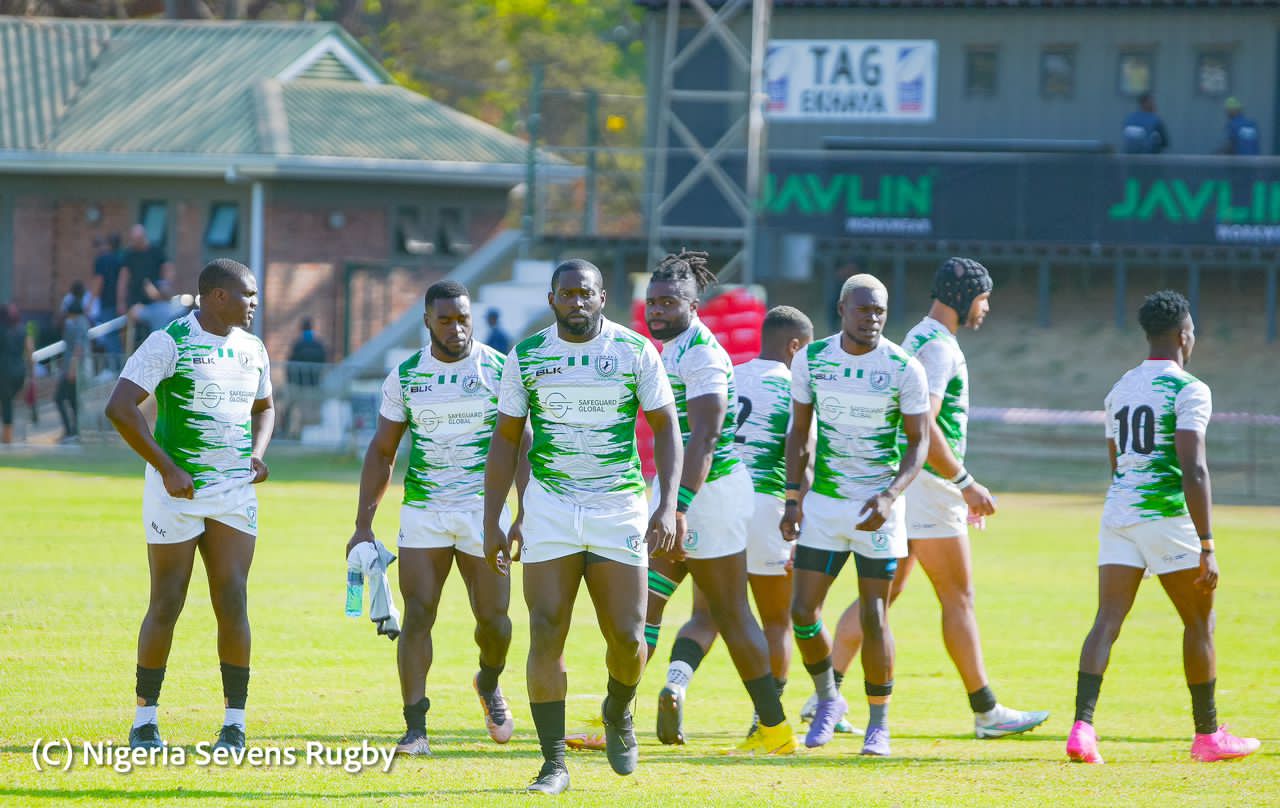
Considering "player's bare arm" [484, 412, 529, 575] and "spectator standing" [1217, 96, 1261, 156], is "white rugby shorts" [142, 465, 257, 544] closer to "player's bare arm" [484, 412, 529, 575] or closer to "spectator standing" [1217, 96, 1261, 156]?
"player's bare arm" [484, 412, 529, 575]

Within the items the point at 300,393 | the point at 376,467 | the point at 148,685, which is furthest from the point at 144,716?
the point at 300,393

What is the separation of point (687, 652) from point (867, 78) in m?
23.0

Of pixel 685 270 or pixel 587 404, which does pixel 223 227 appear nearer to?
pixel 685 270

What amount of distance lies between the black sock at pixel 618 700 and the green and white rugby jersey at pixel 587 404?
2.50 ft

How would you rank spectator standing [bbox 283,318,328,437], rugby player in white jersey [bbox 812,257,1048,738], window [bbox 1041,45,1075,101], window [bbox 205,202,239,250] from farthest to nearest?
1. window [bbox 205,202,239,250]
2. window [bbox 1041,45,1075,101]
3. spectator standing [bbox 283,318,328,437]
4. rugby player in white jersey [bbox 812,257,1048,738]

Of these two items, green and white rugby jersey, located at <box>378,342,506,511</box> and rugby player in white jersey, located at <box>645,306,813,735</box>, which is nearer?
green and white rugby jersey, located at <box>378,342,506,511</box>

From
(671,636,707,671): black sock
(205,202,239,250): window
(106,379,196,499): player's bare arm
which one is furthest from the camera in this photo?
(205,202,239,250): window

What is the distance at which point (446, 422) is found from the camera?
26.9 feet

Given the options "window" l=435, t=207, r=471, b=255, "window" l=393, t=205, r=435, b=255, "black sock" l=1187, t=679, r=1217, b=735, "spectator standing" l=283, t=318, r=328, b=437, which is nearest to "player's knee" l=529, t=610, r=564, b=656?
"black sock" l=1187, t=679, r=1217, b=735

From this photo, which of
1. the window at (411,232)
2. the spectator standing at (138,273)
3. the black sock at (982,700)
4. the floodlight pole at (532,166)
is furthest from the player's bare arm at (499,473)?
the window at (411,232)

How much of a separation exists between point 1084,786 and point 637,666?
1.91m

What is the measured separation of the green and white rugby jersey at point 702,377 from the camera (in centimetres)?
820

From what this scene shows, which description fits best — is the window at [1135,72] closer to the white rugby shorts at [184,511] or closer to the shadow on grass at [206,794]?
the white rugby shorts at [184,511]

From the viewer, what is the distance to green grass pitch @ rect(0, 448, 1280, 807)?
7277mm
